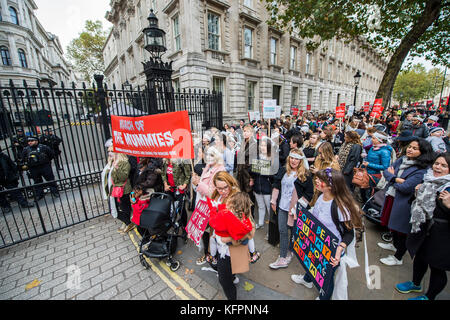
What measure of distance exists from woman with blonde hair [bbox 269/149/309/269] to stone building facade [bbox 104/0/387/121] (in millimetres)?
10903

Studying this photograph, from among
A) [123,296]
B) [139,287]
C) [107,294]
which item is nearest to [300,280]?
[139,287]

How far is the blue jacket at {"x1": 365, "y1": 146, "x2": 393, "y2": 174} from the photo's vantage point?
14.6 ft

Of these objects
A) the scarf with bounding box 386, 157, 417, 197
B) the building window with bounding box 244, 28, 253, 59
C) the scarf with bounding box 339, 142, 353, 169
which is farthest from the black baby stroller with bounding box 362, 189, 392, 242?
the building window with bounding box 244, 28, 253, 59

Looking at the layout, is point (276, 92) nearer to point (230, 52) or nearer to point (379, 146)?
point (230, 52)

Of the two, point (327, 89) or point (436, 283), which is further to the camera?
point (327, 89)

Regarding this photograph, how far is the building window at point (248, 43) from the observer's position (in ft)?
51.7

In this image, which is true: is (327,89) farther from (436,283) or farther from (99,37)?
(99,37)

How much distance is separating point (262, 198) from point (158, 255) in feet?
7.67

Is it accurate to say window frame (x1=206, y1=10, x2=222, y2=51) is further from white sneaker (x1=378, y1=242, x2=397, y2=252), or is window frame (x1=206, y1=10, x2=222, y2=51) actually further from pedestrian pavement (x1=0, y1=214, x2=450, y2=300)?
white sneaker (x1=378, y1=242, x2=397, y2=252)

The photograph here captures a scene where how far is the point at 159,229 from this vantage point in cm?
331

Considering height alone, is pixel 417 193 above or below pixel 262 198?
above

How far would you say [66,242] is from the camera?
4098mm
